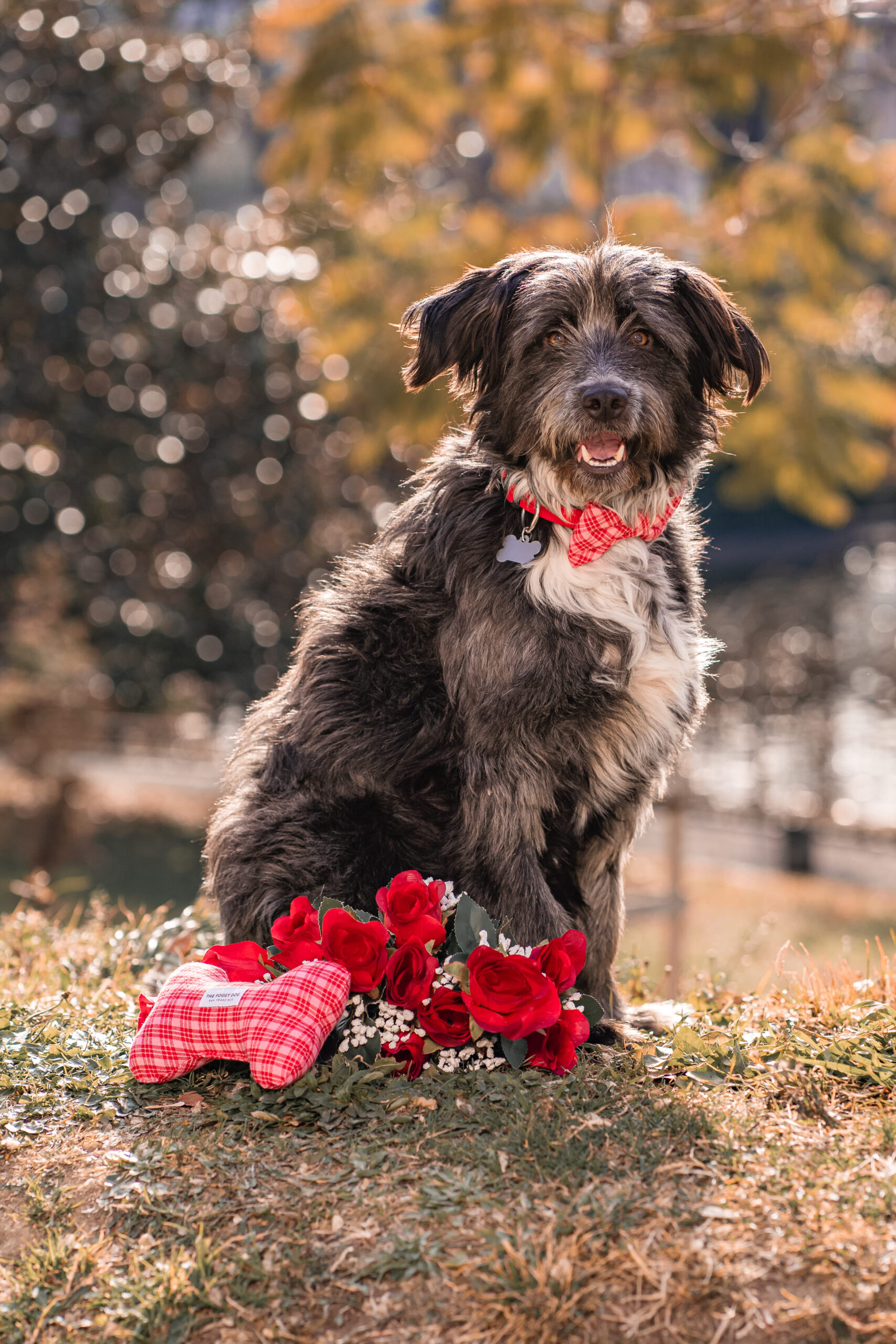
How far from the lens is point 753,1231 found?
258 cm

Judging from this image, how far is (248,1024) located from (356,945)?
1.13ft

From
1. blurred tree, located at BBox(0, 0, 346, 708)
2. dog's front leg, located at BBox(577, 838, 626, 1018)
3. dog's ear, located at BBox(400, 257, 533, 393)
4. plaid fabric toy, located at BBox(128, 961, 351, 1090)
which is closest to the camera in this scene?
plaid fabric toy, located at BBox(128, 961, 351, 1090)

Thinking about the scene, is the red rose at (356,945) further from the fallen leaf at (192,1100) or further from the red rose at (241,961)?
the fallen leaf at (192,1100)

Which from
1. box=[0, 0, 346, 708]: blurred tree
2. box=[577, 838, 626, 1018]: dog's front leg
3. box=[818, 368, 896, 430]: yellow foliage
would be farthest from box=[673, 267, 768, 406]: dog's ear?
box=[0, 0, 346, 708]: blurred tree

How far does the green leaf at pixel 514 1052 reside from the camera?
322 cm

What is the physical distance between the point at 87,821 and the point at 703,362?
1212 cm

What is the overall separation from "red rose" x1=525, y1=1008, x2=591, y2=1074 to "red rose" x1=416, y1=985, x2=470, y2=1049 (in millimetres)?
193

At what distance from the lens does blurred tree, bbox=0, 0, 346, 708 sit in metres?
11.5

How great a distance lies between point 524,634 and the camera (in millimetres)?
3232

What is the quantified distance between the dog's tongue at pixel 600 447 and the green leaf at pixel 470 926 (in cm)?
123

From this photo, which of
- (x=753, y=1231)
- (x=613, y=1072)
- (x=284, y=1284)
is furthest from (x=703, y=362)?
(x=284, y=1284)

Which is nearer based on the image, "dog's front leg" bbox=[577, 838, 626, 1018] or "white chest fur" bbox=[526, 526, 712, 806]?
"white chest fur" bbox=[526, 526, 712, 806]

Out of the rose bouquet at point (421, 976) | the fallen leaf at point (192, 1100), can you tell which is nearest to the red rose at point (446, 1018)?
the rose bouquet at point (421, 976)

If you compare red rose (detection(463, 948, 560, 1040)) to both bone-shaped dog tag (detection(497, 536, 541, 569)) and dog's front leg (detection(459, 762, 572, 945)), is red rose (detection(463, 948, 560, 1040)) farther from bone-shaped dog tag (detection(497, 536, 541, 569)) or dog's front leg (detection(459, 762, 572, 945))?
bone-shaped dog tag (detection(497, 536, 541, 569))
